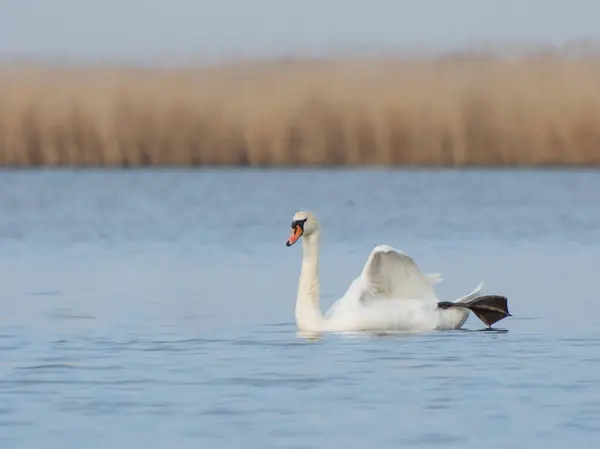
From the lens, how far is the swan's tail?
38.7 ft

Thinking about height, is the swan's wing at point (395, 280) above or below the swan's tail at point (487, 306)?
above

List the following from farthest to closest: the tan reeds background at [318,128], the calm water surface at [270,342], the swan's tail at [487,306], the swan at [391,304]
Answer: the tan reeds background at [318,128], the swan's tail at [487,306], the swan at [391,304], the calm water surface at [270,342]

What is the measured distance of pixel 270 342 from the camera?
1138cm

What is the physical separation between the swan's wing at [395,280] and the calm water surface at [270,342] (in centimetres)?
34

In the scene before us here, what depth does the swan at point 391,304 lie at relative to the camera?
11.7 m

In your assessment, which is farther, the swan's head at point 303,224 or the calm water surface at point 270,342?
the swan's head at point 303,224

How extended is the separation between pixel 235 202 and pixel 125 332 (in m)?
16.2

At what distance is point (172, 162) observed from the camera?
101 feet

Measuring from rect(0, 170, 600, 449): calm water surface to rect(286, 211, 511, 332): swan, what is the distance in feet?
0.41

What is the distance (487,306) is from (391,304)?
63 cm

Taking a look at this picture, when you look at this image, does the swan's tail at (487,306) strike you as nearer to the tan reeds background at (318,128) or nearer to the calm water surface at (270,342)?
the calm water surface at (270,342)

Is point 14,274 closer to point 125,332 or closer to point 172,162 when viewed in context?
point 125,332

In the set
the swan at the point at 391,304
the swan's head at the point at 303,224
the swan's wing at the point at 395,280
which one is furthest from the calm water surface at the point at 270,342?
the swan's head at the point at 303,224

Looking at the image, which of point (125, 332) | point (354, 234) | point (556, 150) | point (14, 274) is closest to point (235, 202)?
point (556, 150)
